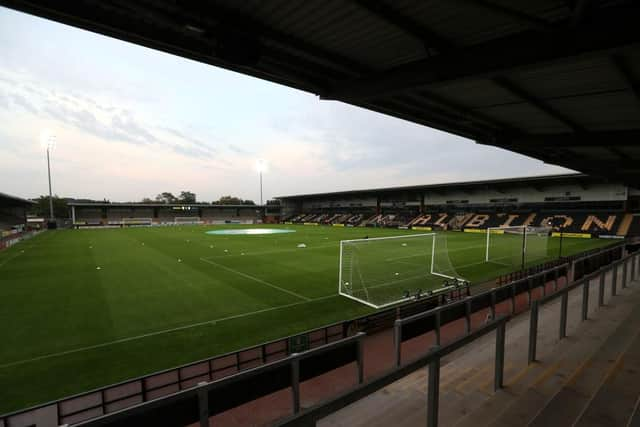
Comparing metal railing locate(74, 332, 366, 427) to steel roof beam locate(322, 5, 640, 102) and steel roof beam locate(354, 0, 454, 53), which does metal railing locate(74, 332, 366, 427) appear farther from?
steel roof beam locate(322, 5, 640, 102)

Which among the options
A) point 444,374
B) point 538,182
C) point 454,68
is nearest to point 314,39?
point 454,68

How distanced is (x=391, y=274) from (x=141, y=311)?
43.1 ft

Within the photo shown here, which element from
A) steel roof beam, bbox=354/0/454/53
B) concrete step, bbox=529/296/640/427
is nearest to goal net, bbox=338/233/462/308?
concrete step, bbox=529/296/640/427

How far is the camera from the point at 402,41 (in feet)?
14.3

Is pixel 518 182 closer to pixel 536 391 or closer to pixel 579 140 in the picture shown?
pixel 579 140

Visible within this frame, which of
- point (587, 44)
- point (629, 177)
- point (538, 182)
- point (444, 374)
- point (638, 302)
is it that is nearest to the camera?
point (587, 44)

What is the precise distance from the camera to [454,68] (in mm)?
4340

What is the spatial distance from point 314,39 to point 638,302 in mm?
8336

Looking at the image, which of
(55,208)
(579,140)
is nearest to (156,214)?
(55,208)

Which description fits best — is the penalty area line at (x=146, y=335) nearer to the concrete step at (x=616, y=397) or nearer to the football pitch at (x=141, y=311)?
the football pitch at (x=141, y=311)

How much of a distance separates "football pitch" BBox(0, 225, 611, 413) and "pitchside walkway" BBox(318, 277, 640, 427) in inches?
278

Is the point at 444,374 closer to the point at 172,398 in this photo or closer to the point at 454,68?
the point at 172,398

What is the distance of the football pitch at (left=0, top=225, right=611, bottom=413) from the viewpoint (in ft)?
27.0

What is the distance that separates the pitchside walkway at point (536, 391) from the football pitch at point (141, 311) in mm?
7058
